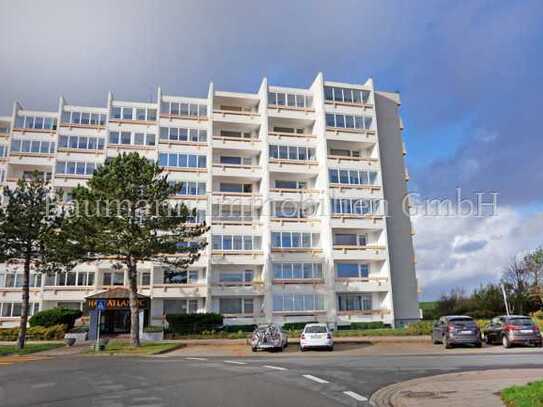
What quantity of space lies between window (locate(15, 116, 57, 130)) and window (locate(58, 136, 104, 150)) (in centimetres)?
256

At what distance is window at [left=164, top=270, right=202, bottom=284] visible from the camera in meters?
44.9

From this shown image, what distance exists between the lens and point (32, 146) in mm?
49500

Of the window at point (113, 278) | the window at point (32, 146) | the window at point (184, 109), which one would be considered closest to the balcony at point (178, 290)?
the window at point (113, 278)

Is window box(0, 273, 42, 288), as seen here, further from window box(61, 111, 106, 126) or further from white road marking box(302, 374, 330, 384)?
white road marking box(302, 374, 330, 384)

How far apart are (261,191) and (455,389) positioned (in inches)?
1473

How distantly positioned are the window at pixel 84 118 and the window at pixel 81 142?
1.70m

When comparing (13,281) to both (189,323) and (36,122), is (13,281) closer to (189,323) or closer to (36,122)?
(36,122)

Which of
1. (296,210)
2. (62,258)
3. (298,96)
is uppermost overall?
(298,96)

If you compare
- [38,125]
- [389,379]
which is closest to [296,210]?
[38,125]

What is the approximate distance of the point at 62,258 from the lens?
2952 centimetres

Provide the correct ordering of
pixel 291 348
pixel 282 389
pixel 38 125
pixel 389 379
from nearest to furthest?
pixel 282 389
pixel 389 379
pixel 291 348
pixel 38 125

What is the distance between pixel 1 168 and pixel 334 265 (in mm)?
35170

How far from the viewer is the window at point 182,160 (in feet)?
156

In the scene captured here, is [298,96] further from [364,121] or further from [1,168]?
[1,168]
